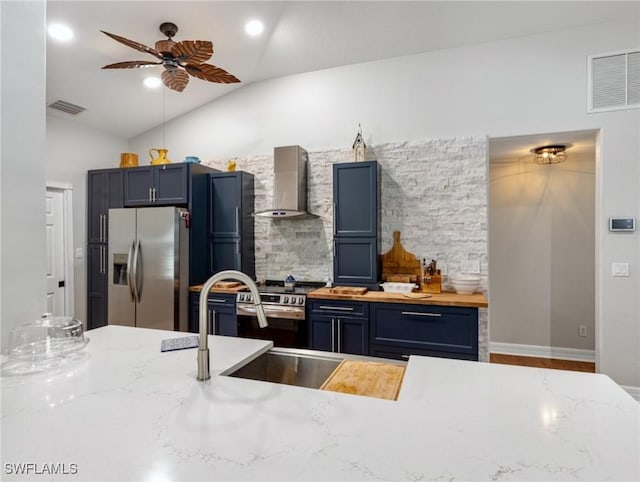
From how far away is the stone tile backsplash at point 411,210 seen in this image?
11.5ft

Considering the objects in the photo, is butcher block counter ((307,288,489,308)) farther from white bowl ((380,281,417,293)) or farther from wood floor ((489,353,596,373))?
wood floor ((489,353,596,373))

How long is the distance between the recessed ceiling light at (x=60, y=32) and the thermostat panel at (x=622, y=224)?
16.8 ft

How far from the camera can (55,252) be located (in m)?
4.18

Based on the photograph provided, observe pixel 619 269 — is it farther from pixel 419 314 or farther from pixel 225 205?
pixel 225 205

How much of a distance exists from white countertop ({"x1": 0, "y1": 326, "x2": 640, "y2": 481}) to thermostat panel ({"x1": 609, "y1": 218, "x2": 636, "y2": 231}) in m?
2.58

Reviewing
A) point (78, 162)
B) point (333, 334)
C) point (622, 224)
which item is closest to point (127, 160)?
point (78, 162)

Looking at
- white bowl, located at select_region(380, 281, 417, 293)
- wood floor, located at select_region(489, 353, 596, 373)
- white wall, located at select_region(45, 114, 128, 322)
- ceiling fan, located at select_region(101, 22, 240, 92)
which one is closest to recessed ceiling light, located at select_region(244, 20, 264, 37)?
ceiling fan, located at select_region(101, 22, 240, 92)

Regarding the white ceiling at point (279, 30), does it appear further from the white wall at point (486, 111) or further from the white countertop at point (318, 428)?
the white countertop at point (318, 428)

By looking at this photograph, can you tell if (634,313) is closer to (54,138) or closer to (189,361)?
(189,361)

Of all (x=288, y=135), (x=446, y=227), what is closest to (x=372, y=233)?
(x=446, y=227)

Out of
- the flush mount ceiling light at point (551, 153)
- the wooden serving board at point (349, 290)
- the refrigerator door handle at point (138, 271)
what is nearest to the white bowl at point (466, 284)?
the wooden serving board at point (349, 290)

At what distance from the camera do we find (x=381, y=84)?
12.6 feet

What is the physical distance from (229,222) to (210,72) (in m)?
1.71

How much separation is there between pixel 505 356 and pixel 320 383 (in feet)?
11.8
